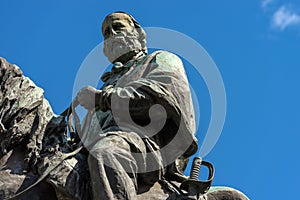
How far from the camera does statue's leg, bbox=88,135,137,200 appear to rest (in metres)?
7.52

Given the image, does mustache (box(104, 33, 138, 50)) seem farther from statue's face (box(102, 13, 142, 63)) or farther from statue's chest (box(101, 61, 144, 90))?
statue's chest (box(101, 61, 144, 90))

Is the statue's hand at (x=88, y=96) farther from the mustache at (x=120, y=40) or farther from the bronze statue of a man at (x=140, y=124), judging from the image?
the mustache at (x=120, y=40)

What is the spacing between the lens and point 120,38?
9.30m

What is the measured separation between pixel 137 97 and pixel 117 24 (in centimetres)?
141

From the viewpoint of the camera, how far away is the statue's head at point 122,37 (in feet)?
30.5

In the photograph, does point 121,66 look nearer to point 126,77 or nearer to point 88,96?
point 126,77

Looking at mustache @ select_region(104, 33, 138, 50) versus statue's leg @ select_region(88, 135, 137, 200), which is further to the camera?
mustache @ select_region(104, 33, 138, 50)

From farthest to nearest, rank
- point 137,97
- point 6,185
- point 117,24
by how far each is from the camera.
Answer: point 117,24
point 137,97
point 6,185

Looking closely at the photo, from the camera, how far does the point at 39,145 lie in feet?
26.2

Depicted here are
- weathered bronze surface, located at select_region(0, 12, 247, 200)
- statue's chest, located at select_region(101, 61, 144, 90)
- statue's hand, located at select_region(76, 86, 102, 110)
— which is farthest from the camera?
statue's chest, located at select_region(101, 61, 144, 90)

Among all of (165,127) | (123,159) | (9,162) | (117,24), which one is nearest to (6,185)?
(9,162)

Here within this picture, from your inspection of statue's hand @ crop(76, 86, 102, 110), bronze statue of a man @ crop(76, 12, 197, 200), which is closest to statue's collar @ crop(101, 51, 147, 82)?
bronze statue of a man @ crop(76, 12, 197, 200)

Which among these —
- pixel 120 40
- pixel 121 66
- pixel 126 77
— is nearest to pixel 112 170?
pixel 126 77

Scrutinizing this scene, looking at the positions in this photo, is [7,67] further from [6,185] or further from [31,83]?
[6,185]
